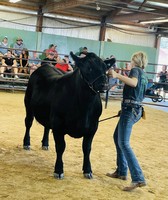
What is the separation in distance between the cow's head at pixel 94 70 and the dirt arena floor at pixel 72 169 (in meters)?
1.08

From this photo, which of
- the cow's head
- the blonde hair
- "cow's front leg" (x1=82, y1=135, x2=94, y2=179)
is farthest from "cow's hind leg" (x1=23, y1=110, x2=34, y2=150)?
the blonde hair

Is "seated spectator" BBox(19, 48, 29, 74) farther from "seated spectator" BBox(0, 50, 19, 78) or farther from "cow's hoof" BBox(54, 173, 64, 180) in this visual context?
"cow's hoof" BBox(54, 173, 64, 180)

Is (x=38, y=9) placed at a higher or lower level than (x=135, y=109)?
higher

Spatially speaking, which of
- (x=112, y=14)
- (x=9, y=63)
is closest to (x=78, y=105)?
(x=9, y=63)

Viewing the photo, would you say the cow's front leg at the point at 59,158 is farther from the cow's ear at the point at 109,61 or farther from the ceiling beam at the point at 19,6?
the ceiling beam at the point at 19,6

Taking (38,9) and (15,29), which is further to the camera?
(38,9)

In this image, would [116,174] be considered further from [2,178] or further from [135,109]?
[2,178]

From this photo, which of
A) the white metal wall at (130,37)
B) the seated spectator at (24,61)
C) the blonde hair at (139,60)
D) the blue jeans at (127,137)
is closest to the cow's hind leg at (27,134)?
the blue jeans at (127,137)

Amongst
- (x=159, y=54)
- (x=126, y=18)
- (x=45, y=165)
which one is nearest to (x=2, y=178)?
(x=45, y=165)

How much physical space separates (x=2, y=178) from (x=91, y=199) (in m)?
1.02

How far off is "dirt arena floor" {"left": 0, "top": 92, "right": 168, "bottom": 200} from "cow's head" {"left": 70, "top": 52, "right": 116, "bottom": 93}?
1.08 m

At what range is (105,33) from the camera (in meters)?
17.9

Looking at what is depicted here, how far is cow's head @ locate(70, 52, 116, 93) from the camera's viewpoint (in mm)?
3854

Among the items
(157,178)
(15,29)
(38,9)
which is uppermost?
(38,9)
